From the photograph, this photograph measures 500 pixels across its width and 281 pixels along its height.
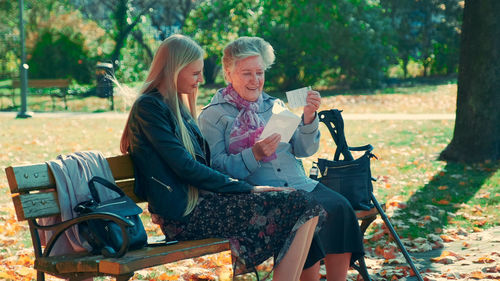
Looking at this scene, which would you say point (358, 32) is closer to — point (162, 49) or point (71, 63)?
point (71, 63)

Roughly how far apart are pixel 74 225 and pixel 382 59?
1979 centimetres

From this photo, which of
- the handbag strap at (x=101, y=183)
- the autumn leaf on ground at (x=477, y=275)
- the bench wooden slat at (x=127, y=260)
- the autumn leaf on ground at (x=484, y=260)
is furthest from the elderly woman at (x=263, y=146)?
the autumn leaf on ground at (x=484, y=260)

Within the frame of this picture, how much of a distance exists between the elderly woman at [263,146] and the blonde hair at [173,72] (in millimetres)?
358

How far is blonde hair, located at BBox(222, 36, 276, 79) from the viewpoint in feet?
13.4

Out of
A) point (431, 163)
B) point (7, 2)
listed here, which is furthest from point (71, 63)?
point (431, 163)

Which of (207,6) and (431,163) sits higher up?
(207,6)

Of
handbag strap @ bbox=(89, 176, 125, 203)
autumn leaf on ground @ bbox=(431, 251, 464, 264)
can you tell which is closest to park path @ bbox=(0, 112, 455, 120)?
autumn leaf on ground @ bbox=(431, 251, 464, 264)

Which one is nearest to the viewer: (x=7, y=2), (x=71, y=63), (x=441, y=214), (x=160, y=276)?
(x=160, y=276)

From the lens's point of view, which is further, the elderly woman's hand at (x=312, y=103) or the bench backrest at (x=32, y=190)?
the elderly woman's hand at (x=312, y=103)

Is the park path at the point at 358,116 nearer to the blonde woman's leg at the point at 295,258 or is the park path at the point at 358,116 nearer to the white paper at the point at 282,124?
the white paper at the point at 282,124

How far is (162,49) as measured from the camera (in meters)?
3.67

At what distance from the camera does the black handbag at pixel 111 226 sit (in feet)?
10.2

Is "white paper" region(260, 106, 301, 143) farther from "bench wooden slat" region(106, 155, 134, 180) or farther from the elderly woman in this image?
"bench wooden slat" region(106, 155, 134, 180)

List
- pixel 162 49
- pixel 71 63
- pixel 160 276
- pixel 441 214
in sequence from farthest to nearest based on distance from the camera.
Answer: pixel 71 63, pixel 441 214, pixel 160 276, pixel 162 49
